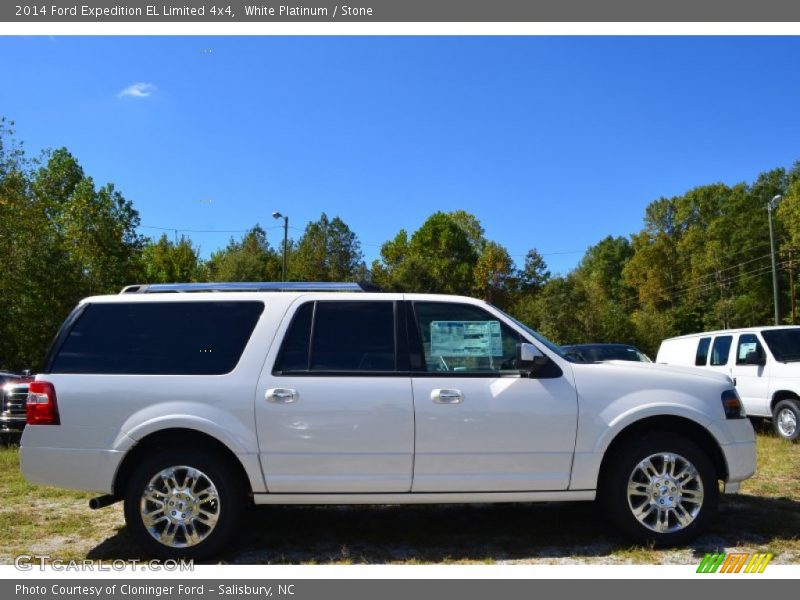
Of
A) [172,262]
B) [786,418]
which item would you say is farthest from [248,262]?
[786,418]

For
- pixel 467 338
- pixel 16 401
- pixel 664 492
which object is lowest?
pixel 664 492

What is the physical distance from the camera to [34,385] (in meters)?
4.90

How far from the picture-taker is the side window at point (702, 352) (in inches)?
486

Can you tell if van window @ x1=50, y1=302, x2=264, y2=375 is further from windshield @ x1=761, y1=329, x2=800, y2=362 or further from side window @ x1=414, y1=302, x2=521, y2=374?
windshield @ x1=761, y1=329, x2=800, y2=362

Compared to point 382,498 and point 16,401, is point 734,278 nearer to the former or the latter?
point 16,401

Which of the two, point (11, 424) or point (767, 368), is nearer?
point (11, 424)

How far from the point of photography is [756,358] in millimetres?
10898

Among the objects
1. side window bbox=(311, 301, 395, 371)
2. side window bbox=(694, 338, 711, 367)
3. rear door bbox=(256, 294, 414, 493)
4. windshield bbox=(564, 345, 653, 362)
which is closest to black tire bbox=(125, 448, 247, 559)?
rear door bbox=(256, 294, 414, 493)

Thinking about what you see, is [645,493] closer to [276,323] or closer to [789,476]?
[276,323]

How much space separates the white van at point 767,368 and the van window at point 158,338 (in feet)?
28.9

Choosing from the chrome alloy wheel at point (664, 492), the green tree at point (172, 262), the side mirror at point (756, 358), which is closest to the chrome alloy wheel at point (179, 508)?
the chrome alloy wheel at point (664, 492)

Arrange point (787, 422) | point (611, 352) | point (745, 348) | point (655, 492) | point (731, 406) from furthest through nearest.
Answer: point (611, 352) < point (745, 348) < point (787, 422) < point (731, 406) < point (655, 492)

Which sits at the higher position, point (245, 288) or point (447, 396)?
point (245, 288)

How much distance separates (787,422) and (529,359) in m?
7.63
